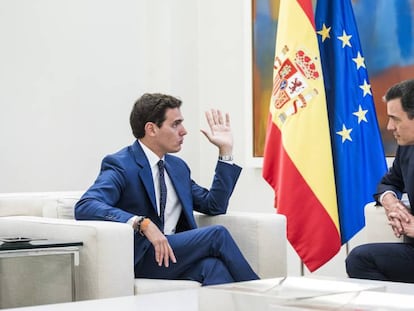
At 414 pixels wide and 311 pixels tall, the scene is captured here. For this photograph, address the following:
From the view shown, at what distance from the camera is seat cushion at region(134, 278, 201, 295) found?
→ 336 centimetres

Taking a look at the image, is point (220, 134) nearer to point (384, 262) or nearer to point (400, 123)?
point (400, 123)

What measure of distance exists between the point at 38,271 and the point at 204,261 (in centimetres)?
74

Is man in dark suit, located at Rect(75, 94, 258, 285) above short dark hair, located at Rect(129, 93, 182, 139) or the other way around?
the other way around

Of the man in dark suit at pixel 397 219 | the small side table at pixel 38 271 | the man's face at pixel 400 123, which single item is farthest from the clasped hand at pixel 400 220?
the small side table at pixel 38 271

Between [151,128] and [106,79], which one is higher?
[106,79]

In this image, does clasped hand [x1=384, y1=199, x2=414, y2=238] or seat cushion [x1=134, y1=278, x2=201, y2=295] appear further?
clasped hand [x1=384, y1=199, x2=414, y2=238]

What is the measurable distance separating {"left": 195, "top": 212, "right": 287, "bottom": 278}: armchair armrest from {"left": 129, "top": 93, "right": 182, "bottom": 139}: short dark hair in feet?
2.13

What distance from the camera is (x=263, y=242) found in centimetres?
380

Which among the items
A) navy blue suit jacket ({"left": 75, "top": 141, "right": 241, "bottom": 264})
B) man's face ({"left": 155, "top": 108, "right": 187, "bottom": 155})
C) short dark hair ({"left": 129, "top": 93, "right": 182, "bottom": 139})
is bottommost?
navy blue suit jacket ({"left": 75, "top": 141, "right": 241, "bottom": 264})

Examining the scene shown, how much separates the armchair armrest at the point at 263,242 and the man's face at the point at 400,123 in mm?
715

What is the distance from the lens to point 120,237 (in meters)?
3.26

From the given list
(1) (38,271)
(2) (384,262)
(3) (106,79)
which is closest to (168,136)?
(1) (38,271)

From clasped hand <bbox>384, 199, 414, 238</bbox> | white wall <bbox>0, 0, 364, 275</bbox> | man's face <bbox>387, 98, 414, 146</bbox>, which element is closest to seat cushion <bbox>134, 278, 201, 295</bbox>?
clasped hand <bbox>384, 199, 414, 238</bbox>

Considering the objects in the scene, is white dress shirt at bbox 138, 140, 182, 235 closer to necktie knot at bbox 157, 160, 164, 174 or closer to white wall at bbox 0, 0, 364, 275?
necktie knot at bbox 157, 160, 164, 174
